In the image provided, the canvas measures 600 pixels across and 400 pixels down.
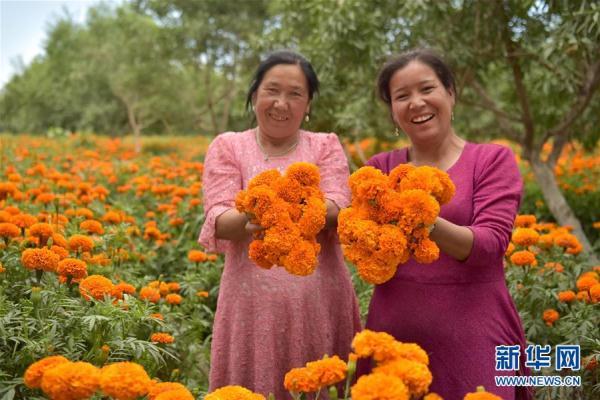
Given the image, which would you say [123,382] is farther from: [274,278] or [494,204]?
[494,204]

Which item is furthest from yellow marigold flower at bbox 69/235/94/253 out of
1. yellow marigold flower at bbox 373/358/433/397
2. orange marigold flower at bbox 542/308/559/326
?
orange marigold flower at bbox 542/308/559/326

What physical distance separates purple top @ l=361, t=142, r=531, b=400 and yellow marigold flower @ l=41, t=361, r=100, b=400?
1012 millimetres

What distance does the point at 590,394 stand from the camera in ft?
8.25

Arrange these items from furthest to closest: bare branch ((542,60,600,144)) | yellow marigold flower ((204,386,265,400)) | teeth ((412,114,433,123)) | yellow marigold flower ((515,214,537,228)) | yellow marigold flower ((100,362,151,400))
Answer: bare branch ((542,60,600,144)), yellow marigold flower ((515,214,537,228)), teeth ((412,114,433,123)), yellow marigold flower ((204,386,265,400)), yellow marigold flower ((100,362,151,400))

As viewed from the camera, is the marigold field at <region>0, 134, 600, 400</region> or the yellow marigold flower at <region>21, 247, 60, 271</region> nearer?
the marigold field at <region>0, 134, 600, 400</region>

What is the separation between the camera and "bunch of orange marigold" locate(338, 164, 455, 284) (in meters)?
1.45

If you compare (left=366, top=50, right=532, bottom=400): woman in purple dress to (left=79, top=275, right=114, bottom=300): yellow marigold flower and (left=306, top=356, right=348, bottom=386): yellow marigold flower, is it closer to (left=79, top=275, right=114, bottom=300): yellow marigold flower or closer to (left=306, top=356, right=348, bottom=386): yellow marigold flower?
(left=306, top=356, right=348, bottom=386): yellow marigold flower

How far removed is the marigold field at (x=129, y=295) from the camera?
1693 mm

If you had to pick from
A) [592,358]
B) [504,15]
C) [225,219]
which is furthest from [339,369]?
[504,15]

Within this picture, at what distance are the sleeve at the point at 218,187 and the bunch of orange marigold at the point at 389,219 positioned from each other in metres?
0.60

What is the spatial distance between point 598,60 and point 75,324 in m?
4.06

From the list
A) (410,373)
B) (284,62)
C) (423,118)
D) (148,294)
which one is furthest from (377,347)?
(148,294)

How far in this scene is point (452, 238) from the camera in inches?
64.3

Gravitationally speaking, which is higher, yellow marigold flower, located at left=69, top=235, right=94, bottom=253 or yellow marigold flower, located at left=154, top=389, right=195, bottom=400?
yellow marigold flower, located at left=69, top=235, right=94, bottom=253
